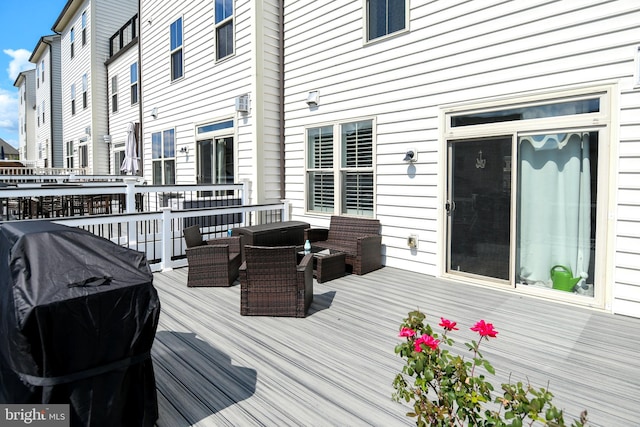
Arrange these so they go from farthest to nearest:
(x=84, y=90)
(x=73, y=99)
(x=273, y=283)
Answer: (x=73, y=99)
(x=84, y=90)
(x=273, y=283)

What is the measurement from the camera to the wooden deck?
2213 millimetres

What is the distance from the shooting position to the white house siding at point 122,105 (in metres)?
12.0

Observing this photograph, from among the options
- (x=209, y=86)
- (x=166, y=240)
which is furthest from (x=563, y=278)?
(x=209, y=86)

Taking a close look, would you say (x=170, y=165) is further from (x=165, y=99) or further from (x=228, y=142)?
(x=228, y=142)

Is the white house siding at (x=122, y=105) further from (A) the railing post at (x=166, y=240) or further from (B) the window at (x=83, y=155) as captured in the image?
(A) the railing post at (x=166, y=240)

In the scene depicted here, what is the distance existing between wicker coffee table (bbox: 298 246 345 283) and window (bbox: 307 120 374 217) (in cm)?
103

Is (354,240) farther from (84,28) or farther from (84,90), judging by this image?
(84,28)

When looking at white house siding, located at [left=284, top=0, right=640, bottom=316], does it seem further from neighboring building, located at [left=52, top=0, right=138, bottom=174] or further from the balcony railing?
neighboring building, located at [left=52, top=0, right=138, bottom=174]

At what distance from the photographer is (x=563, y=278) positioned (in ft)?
13.2

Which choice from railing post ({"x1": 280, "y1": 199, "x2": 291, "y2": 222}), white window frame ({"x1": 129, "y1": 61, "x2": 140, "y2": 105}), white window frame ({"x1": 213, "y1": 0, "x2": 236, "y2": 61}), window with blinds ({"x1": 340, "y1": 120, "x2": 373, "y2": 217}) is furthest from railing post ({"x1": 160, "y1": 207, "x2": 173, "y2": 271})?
white window frame ({"x1": 129, "y1": 61, "x2": 140, "y2": 105})

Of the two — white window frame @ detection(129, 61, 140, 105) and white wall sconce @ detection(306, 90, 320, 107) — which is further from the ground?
white window frame @ detection(129, 61, 140, 105)

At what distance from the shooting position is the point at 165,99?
9672 millimetres

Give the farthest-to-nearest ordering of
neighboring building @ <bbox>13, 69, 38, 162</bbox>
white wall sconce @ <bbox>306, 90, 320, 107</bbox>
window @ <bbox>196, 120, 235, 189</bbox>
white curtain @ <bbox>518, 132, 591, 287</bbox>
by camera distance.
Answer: neighboring building @ <bbox>13, 69, 38, 162</bbox> → window @ <bbox>196, 120, 235, 189</bbox> → white wall sconce @ <bbox>306, 90, 320, 107</bbox> → white curtain @ <bbox>518, 132, 591, 287</bbox>

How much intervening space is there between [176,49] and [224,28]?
6.62ft
